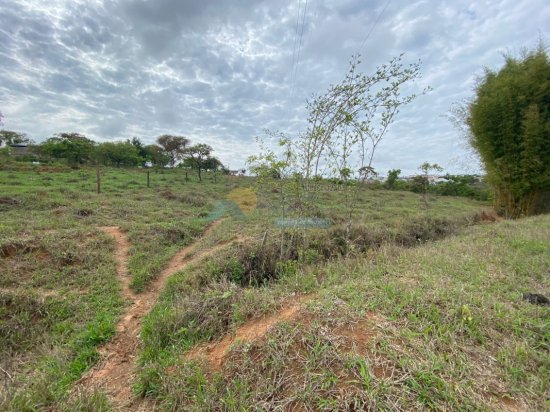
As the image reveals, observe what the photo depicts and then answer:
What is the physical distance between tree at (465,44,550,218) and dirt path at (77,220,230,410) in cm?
1031

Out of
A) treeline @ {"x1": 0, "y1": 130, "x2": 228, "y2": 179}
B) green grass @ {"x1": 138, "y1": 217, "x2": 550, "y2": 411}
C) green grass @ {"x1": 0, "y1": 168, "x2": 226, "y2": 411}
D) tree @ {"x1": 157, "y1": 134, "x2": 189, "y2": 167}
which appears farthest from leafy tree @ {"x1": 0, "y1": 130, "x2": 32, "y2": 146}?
green grass @ {"x1": 138, "y1": 217, "x2": 550, "y2": 411}

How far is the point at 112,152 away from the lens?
2914 centimetres

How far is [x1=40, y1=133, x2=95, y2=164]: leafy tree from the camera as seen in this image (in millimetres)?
24703

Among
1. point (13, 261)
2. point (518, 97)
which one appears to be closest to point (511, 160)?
point (518, 97)

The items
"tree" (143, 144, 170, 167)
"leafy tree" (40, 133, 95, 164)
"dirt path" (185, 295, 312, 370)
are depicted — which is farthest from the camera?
"tree" (143, 144, 170, 167)

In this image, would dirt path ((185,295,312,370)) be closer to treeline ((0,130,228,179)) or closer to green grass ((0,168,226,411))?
green grass ((0,168,226,411))

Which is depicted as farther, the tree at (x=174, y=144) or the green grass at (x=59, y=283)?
the tree at (x=174, y=144)

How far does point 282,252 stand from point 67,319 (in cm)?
350

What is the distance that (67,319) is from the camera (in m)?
3.65

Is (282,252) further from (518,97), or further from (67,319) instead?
(518,97)

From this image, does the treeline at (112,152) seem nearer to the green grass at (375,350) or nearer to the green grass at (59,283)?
the green grass at (59,283)

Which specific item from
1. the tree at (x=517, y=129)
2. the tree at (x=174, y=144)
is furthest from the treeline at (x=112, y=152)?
the tree at (x=517, y=129)

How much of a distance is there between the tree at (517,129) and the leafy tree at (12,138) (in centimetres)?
4607

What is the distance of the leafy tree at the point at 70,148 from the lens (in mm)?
24703
